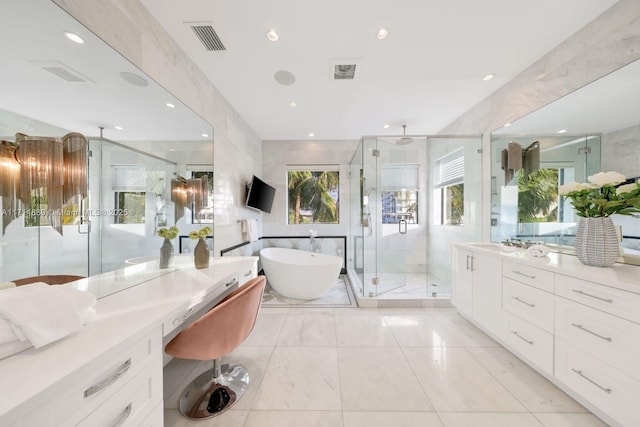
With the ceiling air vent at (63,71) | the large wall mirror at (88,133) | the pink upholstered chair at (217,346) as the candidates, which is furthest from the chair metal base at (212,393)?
the ceiling air vent at (63,71)

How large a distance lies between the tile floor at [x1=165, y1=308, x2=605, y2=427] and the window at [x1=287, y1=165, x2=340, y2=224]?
7.65 ft

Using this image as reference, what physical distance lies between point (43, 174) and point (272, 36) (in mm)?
1638

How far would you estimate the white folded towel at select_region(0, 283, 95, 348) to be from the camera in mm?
680

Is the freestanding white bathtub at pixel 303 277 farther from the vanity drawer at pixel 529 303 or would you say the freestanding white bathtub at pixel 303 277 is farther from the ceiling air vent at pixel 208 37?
the ceiling air vent at pixel 208 37

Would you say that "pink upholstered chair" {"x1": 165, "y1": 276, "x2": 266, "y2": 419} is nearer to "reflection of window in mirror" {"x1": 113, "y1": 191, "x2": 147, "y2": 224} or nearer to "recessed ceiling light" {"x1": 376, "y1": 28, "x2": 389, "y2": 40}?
"reflection of window in mirror" {"x1": 113, "y1": 191, "x2": 147, "y2": 224}

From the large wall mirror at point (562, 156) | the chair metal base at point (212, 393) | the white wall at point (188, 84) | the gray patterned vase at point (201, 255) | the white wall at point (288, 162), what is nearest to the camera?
the white wall at point (188, 84)

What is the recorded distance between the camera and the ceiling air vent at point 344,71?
6.86 ft

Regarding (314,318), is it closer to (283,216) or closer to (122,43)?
(283,216)

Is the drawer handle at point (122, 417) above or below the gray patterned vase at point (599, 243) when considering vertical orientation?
below

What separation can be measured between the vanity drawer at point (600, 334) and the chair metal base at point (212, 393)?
2.12m

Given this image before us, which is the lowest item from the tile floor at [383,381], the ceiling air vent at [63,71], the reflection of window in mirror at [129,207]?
the tile floor at [383,381]

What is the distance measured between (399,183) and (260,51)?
8.13ft

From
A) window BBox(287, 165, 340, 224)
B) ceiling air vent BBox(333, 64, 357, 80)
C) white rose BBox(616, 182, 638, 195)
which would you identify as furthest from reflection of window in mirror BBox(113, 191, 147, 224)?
white rose BBox(616, 182, 638, 195)

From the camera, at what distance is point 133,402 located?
0.86m
